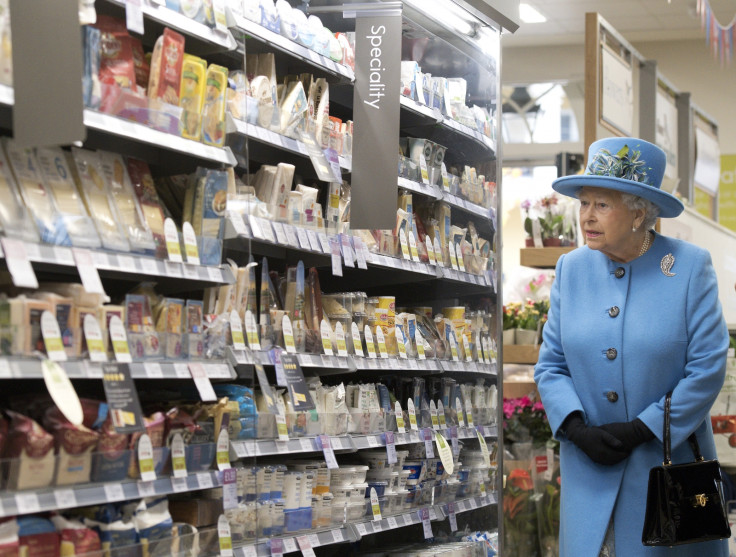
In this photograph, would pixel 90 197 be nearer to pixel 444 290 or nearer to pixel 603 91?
pixel 444 290

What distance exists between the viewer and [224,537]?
277 cm

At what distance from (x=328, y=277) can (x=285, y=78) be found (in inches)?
35.1

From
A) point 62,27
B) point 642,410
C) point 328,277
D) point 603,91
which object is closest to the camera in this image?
point 62,27

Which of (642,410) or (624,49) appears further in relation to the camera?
(624,49)

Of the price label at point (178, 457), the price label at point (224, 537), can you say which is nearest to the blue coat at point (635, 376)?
the price label at point (224, 537)

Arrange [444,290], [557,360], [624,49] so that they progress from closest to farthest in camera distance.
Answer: [557,360], [444,290], [624,49]

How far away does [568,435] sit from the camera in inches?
129

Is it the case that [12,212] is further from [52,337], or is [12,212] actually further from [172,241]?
[172,241]

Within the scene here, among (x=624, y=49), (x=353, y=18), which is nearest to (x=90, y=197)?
(x=353, y=18)

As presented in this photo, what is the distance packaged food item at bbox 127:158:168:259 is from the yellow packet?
19 cm

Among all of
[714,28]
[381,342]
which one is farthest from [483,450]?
[714,28]

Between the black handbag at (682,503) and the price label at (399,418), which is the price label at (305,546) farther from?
the black handbag at (682,503)

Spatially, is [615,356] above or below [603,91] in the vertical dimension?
below

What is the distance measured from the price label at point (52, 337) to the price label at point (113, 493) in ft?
1.15
